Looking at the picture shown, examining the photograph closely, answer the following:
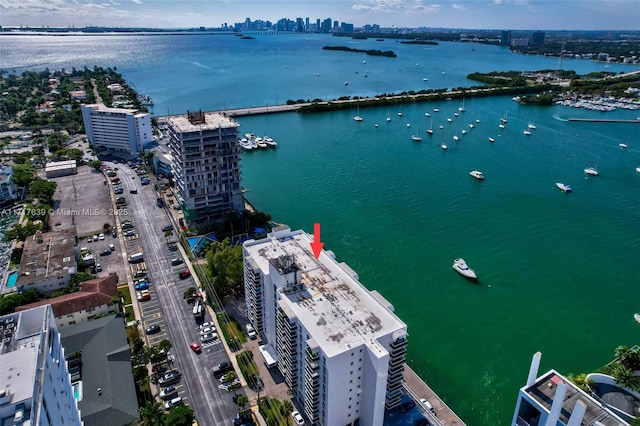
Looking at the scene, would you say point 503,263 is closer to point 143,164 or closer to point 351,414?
point 351,414

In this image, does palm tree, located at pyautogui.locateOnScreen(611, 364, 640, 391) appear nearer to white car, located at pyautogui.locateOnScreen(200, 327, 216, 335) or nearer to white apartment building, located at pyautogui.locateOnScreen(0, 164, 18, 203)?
white car, located at pyautogui.locateOnScreen(200, 327, 216, 335)

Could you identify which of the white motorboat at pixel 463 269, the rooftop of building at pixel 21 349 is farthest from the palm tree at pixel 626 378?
the rooftop of building at pixel 21 349

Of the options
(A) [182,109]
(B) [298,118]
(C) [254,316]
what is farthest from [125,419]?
(A) [182,109]

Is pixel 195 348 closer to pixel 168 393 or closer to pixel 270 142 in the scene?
pixel 168 393

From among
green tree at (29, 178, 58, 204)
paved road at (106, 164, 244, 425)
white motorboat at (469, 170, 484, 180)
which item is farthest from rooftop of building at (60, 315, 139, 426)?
white motorboat at (469, 170, 484, 180)

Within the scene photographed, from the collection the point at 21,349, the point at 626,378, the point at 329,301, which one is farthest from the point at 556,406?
the point at 21,349
